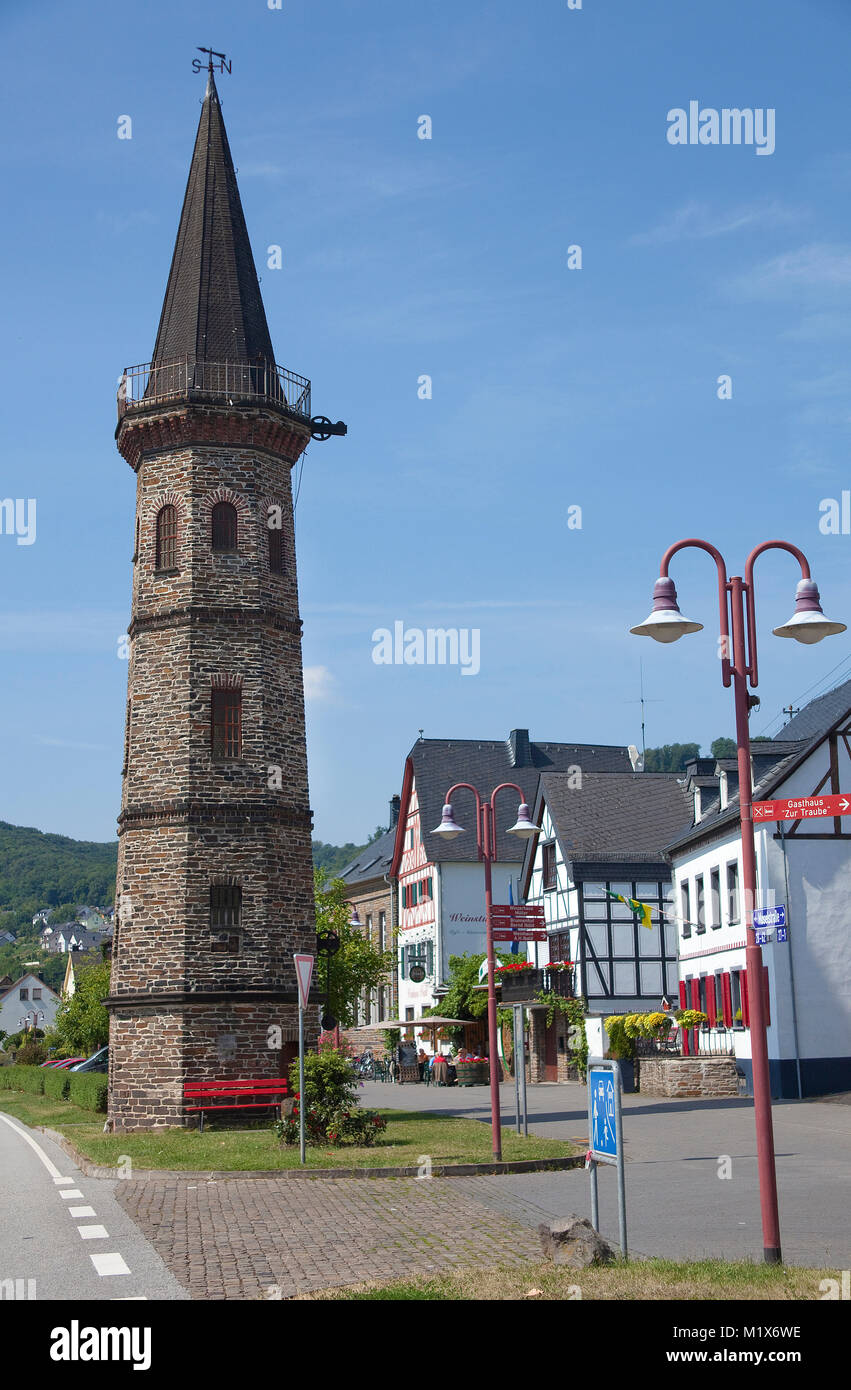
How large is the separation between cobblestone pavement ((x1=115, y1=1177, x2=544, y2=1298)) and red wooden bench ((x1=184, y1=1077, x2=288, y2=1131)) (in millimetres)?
10024

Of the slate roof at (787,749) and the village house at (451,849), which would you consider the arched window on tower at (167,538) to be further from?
the village house at (451,849)

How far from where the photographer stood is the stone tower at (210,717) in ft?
95.0

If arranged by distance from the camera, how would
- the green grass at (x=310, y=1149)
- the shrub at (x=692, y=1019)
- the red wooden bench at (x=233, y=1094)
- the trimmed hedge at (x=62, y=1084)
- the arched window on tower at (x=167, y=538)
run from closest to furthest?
the green grass at (x=310, y=1149) < the red wooden bench at (x=233, y=1094) < the arched window on tower at (x=167, y=538) < the trimmed hedge at (x=62, y=1084) < the shrub at (x=692, y=1019)

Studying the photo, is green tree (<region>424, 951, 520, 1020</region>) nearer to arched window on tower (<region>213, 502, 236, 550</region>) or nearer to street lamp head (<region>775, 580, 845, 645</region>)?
arched window on tower (<region>213, 502, 236, 550</region>)

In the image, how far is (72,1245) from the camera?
12312 millimetres

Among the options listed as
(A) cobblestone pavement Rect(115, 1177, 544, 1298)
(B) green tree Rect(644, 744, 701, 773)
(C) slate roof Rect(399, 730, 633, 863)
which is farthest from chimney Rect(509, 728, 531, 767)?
(B) green tree Rect(644, 744, 701, 773)

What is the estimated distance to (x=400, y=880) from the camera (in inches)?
2594

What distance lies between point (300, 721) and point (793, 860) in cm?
1139

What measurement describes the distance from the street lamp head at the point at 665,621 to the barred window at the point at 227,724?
20156 mm

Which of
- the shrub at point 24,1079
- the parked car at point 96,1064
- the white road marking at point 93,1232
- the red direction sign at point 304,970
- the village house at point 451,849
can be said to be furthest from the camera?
the village house at point 451,849

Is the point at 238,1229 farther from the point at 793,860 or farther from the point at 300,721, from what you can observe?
the point at 793,860

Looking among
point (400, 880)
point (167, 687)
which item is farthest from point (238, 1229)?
point (400, 880)

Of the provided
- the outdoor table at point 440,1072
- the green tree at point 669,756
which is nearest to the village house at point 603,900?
the outdoor table at point 440,1072

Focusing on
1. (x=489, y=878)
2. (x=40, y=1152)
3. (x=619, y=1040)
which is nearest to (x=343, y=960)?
(x=619, y=1040)
